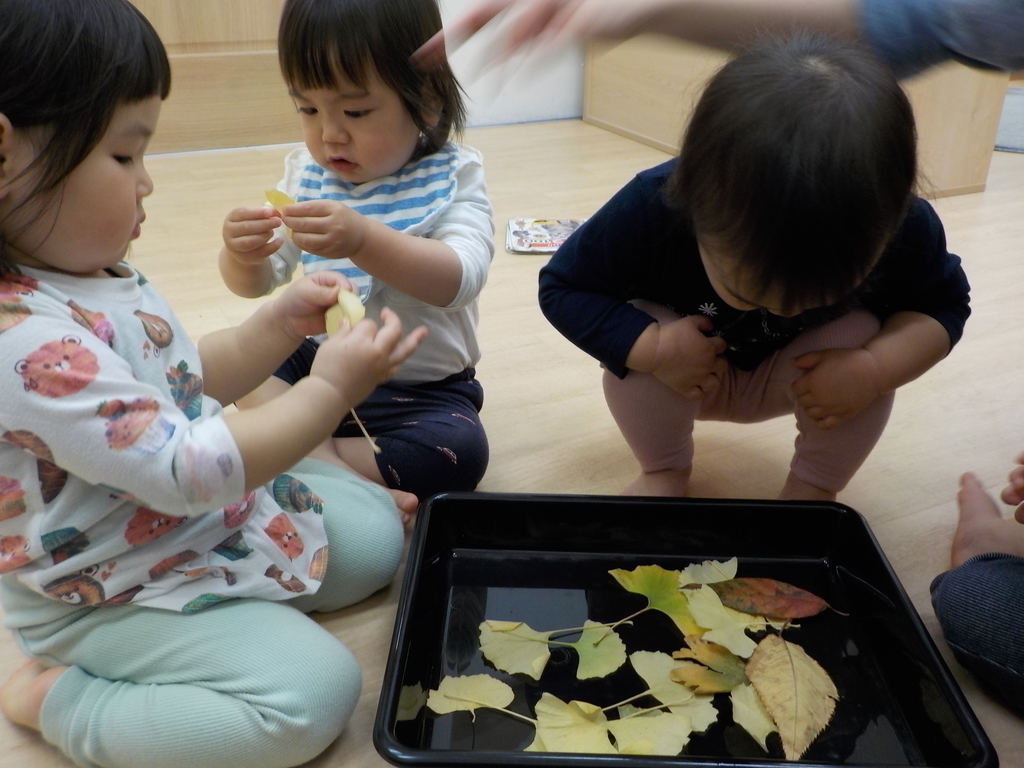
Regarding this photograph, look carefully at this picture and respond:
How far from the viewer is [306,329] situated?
0.72 metres

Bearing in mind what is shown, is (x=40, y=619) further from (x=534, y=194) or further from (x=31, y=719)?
(x=534, y=194)

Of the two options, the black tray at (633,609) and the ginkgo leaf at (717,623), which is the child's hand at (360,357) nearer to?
the black tray at (633,609)

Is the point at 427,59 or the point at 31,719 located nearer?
the point at 31,719

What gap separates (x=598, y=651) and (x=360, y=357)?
0.92 ft

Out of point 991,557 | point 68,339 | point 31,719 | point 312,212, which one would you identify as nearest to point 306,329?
point 312,212

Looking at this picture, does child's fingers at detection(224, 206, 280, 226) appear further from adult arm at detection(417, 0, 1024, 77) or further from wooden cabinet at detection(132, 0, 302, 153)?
wooden cabinet at detection(132, 0, 302, 153)

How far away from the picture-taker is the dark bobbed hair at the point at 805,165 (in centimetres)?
56

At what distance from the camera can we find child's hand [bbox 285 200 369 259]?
0.75 m

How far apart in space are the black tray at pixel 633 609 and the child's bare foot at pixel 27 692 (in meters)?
0.23

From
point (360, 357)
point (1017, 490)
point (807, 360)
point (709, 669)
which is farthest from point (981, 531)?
point (360, 357)

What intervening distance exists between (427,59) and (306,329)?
262 mm

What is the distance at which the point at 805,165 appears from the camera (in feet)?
1.83

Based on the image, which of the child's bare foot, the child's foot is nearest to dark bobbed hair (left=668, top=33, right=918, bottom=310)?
the child's foot

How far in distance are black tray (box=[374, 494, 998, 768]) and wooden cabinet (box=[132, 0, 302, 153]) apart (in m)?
1.72
